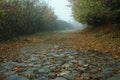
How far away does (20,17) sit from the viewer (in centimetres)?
1558

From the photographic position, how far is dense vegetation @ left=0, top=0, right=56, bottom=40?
13.0m

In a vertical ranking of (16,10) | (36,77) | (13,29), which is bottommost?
(36,77)

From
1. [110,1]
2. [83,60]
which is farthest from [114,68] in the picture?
[110,1]

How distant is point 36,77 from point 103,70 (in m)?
1.72

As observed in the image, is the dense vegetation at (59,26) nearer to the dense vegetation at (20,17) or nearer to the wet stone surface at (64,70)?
the dense vegetation at (20,17)

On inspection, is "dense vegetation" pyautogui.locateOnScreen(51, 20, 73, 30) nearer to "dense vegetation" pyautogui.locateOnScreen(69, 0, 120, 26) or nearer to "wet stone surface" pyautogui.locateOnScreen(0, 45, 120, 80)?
"dense vegetation" pyautogui.locateOnScreen(69, 0, 120, 26)

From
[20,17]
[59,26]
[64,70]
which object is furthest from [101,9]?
[59,26]

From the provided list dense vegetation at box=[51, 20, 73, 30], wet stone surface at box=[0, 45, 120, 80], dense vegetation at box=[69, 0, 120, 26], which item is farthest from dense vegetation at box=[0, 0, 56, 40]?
dense vegetation at box=[51, 20, 73, 30]

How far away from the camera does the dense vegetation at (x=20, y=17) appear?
13.0 meters

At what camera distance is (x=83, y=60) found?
6469 millimetres

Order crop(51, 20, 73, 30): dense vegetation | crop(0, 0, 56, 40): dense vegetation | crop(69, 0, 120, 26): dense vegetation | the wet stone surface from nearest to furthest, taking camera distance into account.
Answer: the wet stone surface < crop(0, 0, 56, 40): dense vegetation < crop(69, 0, 120, 26): dense vegetation < crop(51, 20, 73, 30): dense vegetation

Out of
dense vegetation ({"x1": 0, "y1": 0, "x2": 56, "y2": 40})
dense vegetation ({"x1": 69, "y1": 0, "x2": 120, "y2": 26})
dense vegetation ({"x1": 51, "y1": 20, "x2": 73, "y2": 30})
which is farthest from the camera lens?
dense vegetation ({"x1": 51, "y1": 20, "x2": 73, "y2": 30})

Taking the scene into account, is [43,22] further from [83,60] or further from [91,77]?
[91,77]

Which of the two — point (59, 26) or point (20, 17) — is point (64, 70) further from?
point (59, 26)
